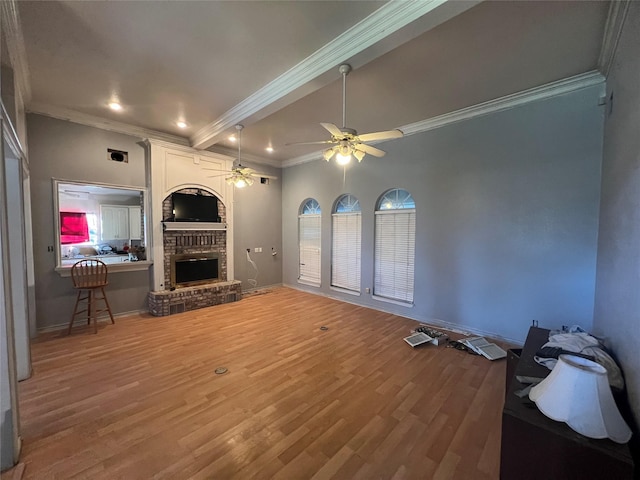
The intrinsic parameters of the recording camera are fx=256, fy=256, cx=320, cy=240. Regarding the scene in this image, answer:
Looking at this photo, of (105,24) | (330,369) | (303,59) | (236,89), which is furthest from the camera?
(236,89)

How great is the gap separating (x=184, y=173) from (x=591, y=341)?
6164 millimetres

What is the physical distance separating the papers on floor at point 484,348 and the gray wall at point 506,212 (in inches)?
16.5

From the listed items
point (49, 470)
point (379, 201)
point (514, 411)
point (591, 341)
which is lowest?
point (49, 470)

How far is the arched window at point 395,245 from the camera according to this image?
4.68 metres

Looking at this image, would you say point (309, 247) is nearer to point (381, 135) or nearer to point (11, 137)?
point (381, 135)

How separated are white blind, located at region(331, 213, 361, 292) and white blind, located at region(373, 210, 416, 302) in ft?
1.63

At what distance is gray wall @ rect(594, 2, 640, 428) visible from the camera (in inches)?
58.8

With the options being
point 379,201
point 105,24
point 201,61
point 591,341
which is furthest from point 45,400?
point 379,201

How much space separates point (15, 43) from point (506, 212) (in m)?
5.81

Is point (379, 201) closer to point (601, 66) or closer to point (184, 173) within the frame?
point (601, 66)

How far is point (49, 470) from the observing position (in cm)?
171

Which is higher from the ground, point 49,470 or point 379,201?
point 379,201

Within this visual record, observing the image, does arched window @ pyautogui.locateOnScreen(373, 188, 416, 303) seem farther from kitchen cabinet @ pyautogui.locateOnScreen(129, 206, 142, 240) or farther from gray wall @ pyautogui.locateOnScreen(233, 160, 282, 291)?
kitchen cabinet @ pyautogui.locateOnScreen(129, 206, 142, 240)

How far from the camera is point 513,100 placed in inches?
136
